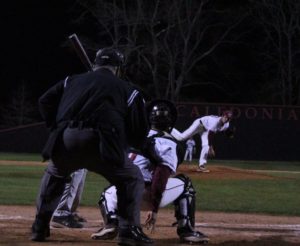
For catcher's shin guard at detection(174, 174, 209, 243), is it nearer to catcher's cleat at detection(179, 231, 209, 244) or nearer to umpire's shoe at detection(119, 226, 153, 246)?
catcher's cleat at detection(179, 231, 209, 244)

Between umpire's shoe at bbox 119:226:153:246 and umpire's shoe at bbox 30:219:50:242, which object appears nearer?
umpire's shoe at bbox 119:226:153:246

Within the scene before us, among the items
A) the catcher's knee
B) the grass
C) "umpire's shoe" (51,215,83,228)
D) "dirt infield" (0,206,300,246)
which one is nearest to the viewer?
the catcher's knee

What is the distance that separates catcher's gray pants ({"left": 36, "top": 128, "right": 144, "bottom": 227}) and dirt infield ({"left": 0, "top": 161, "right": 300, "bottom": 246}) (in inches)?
20.3

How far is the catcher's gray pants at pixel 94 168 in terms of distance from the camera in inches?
238

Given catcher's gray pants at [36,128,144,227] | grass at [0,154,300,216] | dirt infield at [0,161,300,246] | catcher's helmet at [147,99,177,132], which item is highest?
catcher's helmet at [147,99,177,132]

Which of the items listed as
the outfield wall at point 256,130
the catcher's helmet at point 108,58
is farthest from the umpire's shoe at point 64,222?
the outfield wall at point 256,130

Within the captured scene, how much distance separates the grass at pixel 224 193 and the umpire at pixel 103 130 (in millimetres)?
5269

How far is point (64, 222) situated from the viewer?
798cm

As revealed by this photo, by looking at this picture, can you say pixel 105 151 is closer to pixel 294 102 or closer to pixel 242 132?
pixel 242 132

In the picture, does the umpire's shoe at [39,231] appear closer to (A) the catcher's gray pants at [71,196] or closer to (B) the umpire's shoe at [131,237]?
(B) the umpire's shoe at [131,237]

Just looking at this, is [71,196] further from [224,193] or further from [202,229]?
[224,193]

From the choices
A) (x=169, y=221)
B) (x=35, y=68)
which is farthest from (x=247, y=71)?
(x=169, y=221)

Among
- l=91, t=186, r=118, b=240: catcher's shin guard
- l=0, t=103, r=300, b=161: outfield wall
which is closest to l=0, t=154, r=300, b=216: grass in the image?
l=91, t=186, r=118, b=240: catcher's shin guard

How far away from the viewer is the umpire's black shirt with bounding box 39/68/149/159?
19.8 ft
